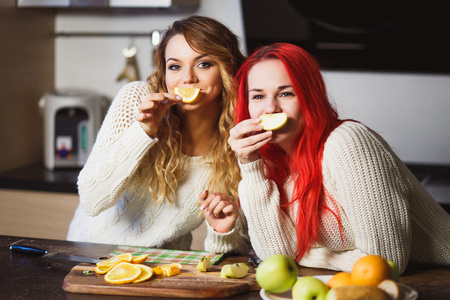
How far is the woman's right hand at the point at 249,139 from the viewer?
55.5 inches

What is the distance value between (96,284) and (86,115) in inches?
83.0

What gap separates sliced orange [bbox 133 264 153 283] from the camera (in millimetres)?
1280

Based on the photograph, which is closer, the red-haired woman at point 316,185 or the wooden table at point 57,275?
the wooden table at point 57,275

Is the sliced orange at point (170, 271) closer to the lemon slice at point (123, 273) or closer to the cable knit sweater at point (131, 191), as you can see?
the lemon slice at point (123, 273)

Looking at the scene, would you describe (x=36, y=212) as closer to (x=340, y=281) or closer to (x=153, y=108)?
(x=153, y=108)

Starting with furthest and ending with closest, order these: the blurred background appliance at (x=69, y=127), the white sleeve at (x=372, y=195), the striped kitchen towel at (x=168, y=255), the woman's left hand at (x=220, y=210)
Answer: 1. the blurred background appliance at (x=69, y=127)
2. the woman's left hand at (x=220, y=210)
3. the striped kitchen towel at (x=168, y=255)
4. the white sleeve at (x=372, y=195)

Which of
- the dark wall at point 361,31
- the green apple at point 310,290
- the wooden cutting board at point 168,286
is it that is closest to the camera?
the green apple at point 310,290

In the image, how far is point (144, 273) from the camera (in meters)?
1.31

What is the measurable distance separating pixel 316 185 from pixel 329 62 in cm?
180

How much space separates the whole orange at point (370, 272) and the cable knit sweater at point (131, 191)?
1.92ft

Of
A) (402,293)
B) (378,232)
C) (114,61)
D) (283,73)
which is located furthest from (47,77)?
(402,293)

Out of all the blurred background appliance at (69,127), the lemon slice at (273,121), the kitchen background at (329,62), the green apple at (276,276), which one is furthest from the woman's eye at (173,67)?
the blurred background appliance at (69,127)

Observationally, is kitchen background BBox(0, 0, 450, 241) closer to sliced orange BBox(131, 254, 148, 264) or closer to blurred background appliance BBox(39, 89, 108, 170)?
blurred background appliance BBox(39, 89, 108, 170)

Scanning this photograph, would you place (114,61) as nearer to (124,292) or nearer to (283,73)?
(283,73)
